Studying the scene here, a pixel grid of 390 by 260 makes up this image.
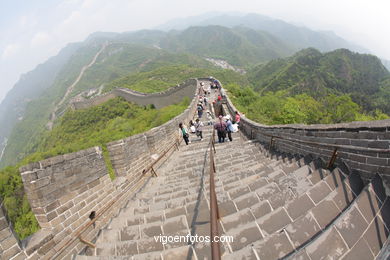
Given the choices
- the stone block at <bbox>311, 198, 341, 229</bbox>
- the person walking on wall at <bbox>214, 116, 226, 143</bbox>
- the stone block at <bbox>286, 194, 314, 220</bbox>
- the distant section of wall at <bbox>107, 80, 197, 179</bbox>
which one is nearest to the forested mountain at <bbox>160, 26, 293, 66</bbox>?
the person walking on wall at <bbox>214, 116, 226, 143</bbox>

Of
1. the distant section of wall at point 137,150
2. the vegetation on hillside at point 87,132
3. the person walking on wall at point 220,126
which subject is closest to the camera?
the distant section of wall at point 137,150

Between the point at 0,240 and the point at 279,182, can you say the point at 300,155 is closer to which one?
the point at 279,182

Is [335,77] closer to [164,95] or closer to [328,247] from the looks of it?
[164,95]

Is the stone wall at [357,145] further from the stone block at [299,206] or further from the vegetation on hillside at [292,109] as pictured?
the vegetation on hillside at [292,109]

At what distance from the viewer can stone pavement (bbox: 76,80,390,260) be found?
1.79 meters

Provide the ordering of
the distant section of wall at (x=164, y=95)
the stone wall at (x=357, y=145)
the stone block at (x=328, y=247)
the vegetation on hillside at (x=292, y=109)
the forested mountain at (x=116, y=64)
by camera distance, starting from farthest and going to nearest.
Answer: the forested mountain at (x=116, y=64), the distant section of wall at (x=164, y=95), the vegetation on hillside at (x=292, y=109), the stone wall at (x=357, y=145), the stone block at (x=328, y=247)

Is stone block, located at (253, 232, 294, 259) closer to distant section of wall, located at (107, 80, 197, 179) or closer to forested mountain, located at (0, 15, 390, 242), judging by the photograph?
distant section of wall, located at (107, 80, 197, 179)

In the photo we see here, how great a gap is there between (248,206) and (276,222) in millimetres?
523

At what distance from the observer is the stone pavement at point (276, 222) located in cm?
179

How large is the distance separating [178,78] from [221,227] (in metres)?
57.2

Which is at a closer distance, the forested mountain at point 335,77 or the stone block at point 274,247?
the stone block at point 274,247

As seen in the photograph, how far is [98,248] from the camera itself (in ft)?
8.60

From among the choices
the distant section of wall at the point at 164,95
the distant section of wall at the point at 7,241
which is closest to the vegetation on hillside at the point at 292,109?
the distant section of wall at the point at 164,95

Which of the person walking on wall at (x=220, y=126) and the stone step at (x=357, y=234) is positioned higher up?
the person walking on wall at (x=220, y=126)
